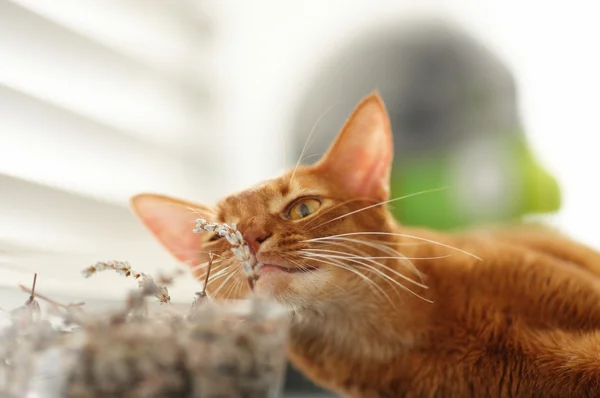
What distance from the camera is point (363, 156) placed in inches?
36.2

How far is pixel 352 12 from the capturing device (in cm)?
176

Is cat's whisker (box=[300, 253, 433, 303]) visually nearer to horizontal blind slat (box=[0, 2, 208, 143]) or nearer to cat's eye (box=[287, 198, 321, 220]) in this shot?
cat's eye (box=[287, 198, 321, 220])

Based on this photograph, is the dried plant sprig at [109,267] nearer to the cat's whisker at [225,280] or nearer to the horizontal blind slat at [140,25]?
the cat's whisker at [225,280]

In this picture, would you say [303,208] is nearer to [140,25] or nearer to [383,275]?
[383,275]

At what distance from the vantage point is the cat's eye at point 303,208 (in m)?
0.85

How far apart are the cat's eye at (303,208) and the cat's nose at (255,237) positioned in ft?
0.23

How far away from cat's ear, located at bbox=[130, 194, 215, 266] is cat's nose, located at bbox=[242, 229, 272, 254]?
4.5 inches

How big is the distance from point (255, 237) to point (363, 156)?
0.78 ft

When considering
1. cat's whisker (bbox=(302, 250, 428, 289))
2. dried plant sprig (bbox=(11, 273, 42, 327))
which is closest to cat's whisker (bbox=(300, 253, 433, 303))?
cat's whisker (bbox=(302, 250, 428, 289))

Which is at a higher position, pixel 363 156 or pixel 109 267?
pixel 363 156

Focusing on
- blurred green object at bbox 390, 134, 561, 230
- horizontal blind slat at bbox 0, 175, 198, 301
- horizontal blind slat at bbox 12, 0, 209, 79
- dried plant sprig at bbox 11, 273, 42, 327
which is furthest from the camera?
blurred green object at bbox 390, 134, 561, 230

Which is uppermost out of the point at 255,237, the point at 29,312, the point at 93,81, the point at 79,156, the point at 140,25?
the point at 140,25

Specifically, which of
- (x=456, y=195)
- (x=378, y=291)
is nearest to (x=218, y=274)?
(x=378, y=291)

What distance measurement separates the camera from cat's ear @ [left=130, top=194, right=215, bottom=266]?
0.89 metres
